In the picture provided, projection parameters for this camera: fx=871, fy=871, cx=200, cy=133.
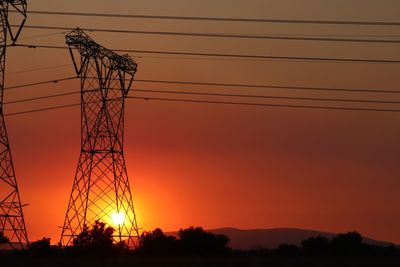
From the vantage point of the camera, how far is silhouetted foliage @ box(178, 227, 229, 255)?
72556mm

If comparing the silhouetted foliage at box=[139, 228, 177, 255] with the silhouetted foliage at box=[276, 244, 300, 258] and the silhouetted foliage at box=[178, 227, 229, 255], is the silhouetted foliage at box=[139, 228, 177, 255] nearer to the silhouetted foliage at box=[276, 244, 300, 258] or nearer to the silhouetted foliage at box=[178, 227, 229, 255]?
the silhouetted foliage at box=[178, 227, 229, 255]

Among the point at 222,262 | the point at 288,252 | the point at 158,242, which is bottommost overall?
the point at 222,262

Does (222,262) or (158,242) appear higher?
(158,242)

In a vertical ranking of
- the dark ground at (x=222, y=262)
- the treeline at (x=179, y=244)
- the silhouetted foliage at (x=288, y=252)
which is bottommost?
the dark ground at (x=222, y=262)

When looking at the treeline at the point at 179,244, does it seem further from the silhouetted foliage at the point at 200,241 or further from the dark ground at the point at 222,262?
the dark ground at the point at 222,262

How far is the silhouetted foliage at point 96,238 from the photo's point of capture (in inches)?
2447

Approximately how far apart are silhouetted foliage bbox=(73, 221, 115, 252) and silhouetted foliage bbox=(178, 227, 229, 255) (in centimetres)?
641

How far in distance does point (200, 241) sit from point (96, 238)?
13619 mm

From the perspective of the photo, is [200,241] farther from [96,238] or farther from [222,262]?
[222,262]

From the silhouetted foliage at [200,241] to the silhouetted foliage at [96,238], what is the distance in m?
6.41

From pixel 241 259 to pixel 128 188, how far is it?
3297 centimetres

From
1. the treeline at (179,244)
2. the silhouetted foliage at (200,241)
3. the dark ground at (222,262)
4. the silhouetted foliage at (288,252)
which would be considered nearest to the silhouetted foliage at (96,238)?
the treeline at (179,244)

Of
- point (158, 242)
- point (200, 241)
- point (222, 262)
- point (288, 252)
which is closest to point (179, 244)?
point (158, 242)

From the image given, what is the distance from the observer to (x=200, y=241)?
7756cm
